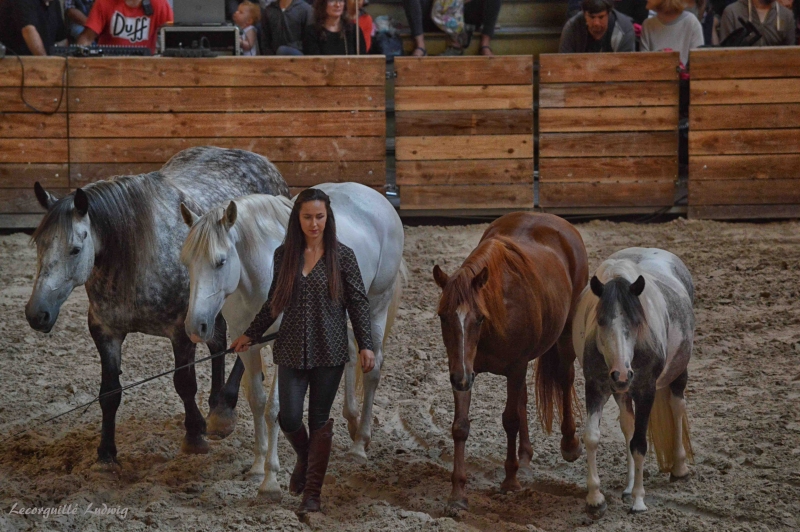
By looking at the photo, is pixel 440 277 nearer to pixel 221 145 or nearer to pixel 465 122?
pixel 465 122

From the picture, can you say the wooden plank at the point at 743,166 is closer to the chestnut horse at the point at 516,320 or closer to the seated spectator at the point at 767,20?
the seated spectator at the point at 767,20

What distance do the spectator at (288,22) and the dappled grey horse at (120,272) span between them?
175 inches

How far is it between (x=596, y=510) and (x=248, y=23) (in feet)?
22.6

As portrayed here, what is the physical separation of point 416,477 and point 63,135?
226 inches

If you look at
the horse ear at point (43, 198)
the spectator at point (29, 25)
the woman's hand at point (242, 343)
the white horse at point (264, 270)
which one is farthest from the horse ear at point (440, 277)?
the spectator at point (29, 25)

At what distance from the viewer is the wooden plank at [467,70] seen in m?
9.02

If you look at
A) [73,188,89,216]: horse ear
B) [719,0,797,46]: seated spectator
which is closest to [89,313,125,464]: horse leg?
[73,188,89,216]: horse ear

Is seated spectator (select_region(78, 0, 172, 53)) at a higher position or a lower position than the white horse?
higher

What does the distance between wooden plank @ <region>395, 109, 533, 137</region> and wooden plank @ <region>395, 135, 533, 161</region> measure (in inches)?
1.9

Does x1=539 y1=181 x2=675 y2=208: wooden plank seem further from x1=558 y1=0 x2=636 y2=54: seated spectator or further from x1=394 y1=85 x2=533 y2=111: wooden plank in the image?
x1=558 y1=0 x2=636 y2=54: seated spectator

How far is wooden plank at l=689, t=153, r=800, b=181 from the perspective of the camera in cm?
909

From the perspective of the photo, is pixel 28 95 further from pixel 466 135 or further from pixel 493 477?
pixel 493 477

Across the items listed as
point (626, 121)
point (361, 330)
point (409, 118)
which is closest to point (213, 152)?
point (361, 330)

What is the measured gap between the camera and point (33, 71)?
28.9 ft
